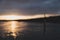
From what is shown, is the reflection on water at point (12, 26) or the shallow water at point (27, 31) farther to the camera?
the reflection on water at point (12, 26)

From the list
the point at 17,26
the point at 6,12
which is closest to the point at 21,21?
the point at 17,26

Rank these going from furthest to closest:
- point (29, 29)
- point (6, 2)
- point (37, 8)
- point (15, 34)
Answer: point (6, 2)
point (37, 8)
point (29, 29)
point (15, 34)

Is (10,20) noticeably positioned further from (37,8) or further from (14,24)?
(37,8)

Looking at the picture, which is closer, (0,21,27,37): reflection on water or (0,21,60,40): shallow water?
(0,21,60,40): shallow water

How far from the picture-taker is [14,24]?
15.8 feet

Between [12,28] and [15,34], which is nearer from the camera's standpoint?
[15,34]

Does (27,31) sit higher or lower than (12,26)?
lower

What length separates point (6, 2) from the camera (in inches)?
208

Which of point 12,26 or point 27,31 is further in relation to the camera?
point 12,26

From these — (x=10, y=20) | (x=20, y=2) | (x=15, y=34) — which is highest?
(x=20, y=2)

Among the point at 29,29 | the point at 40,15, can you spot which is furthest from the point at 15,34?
the point at 40,15

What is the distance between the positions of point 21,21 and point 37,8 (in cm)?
48

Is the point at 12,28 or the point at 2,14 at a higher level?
the point at 2,14

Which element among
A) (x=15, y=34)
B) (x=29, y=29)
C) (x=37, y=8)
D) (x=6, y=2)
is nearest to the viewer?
(x=15, y=34)
